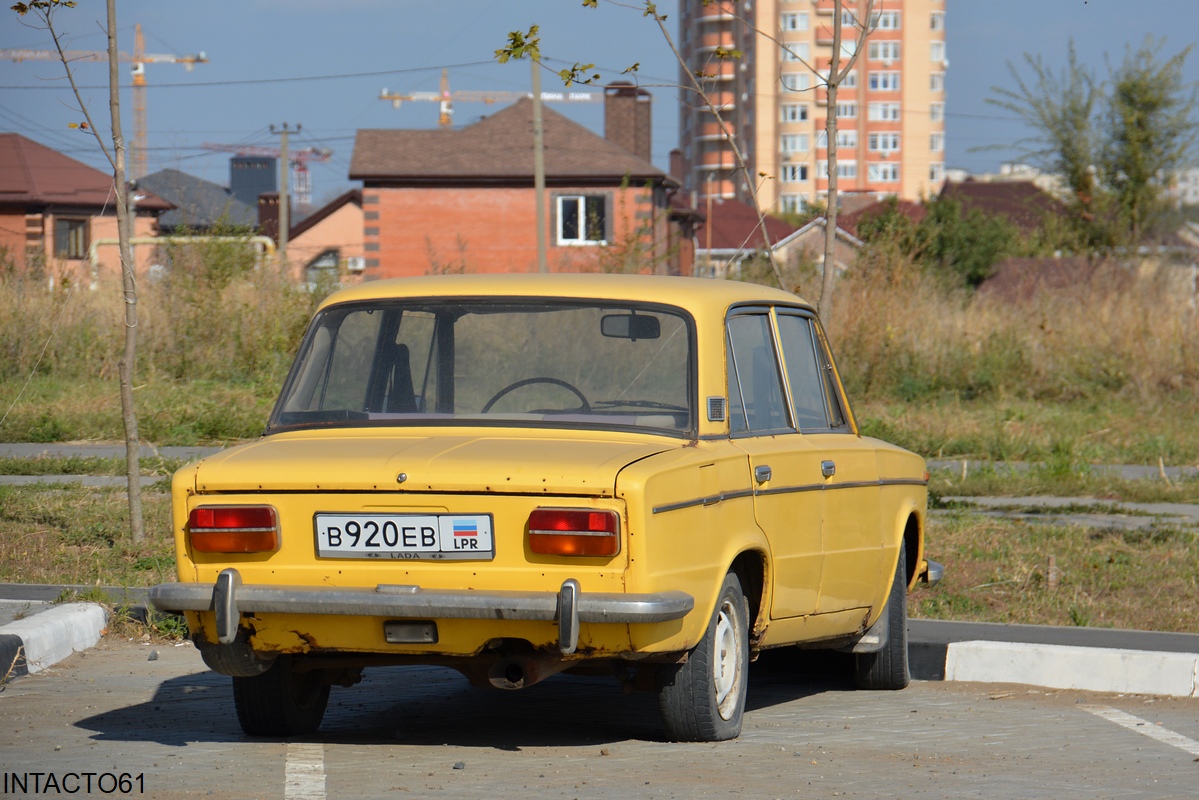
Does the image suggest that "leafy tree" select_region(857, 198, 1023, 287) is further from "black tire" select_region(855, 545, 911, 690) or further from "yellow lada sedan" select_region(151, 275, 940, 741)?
"yellow lada sedan" select_region(151, 275, 940, 741)

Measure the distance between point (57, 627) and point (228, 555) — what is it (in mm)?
2668

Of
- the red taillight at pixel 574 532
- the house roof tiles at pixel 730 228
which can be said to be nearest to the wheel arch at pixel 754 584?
the red taillight at pixel 574 532

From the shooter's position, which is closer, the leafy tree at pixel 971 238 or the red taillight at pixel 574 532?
the red taillight at pixel 574 532

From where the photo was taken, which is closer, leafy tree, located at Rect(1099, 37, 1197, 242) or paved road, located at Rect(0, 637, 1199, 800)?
paved road, located at Rect(0, 637, 1199, 800)

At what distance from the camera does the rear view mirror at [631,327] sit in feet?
18.5

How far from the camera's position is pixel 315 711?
5.80 meters

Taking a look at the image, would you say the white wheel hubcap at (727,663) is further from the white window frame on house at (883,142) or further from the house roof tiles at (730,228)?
the white window frame on house at (883,142)

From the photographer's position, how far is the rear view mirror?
5.63 meters

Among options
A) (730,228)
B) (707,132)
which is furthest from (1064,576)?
(707,132)

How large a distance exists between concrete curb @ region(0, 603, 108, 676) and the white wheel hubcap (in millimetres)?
3225

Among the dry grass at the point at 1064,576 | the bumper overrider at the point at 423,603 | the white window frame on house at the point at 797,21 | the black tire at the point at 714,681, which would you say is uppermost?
the white window frame on house at the point at 797,21

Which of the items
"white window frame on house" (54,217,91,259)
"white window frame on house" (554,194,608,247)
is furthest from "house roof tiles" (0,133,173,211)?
"white window frame on house" (554,194,608,247)

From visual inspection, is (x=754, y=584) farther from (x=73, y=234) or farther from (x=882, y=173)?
(x=882, y=173)

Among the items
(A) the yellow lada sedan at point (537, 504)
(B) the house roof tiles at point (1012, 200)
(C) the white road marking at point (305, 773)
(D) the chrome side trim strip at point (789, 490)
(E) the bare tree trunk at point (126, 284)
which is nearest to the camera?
(C) the white road marking at point (305, 773)
